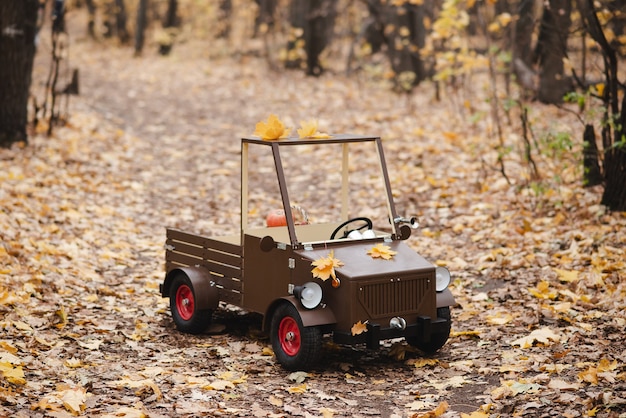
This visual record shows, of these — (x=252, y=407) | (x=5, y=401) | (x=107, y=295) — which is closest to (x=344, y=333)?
(x=252, y=407)

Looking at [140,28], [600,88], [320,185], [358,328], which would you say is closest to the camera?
[358,328]

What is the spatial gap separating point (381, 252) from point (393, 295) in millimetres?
365

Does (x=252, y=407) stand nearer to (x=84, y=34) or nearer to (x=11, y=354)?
(x=11, y=354)

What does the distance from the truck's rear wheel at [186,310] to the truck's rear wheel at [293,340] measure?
2.92 ft

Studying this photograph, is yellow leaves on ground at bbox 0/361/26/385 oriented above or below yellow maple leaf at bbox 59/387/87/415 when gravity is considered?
above

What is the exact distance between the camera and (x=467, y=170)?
→ 37.4ft

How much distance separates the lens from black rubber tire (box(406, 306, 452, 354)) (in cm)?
584

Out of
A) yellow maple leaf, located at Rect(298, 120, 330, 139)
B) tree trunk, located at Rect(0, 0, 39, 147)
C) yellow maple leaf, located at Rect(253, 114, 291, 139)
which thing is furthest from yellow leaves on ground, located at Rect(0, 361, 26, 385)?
tree trunk, located at Rect(0, 0, 39, 147)

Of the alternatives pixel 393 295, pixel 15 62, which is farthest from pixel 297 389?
pixel 15 62

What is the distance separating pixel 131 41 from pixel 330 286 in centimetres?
2870

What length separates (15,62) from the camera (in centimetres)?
1166

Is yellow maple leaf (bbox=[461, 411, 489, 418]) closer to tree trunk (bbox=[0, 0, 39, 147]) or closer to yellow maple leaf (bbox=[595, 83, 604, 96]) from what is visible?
yellow maple leaf (bbox=[595, 83, 604, 96])

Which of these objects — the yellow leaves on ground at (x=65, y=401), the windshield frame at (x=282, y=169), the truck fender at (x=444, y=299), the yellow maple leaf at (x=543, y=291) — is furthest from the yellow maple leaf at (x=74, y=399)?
the yellow maple leaf at (x=543, y=291)

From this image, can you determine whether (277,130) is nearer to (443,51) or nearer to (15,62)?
(15,62)
